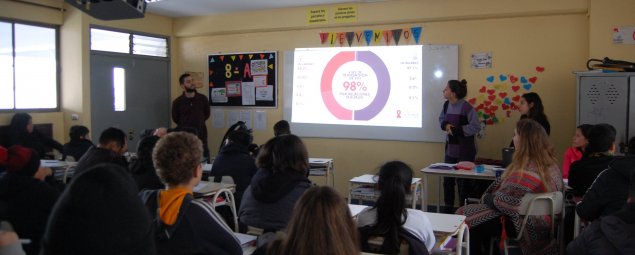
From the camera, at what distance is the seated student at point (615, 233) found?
2299 millimetres

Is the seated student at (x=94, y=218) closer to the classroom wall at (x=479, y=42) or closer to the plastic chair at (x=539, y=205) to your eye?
the plastic chair at (x=539, y=205)

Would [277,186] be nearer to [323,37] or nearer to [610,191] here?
[610,191]

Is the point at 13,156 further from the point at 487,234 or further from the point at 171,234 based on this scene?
the point at 487,234

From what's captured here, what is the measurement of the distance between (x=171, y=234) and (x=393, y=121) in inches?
192

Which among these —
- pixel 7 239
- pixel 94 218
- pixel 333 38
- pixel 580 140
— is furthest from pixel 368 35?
pixel 94 218

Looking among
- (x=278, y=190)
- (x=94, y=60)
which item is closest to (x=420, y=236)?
(x=278, y=190)

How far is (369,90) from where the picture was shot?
6.66 meters

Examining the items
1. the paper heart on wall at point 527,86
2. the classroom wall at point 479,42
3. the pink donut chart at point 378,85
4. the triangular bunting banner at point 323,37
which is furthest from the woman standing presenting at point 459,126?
the triangular bunting banner at point 323,37

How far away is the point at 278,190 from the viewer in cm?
274

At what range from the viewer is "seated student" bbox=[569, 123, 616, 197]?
3588 millimetres

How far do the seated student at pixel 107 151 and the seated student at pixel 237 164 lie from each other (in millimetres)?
711

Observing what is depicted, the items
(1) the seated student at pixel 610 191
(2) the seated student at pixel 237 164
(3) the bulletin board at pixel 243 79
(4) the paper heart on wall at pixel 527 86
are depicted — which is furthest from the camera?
(3) the bulletin board at pixel 243 79

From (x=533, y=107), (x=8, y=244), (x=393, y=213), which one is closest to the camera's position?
(x=8, y=244)

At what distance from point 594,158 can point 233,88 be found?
5.05 metres
